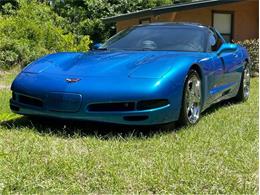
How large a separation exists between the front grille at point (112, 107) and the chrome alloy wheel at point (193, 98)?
691mm

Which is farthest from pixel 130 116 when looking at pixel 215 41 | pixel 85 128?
pixel 215 41

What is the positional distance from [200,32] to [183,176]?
10.2 feet

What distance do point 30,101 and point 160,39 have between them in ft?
6.11

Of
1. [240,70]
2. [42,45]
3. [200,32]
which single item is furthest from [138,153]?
[42,45]

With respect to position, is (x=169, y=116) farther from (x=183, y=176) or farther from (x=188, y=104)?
(x=183, y=176)

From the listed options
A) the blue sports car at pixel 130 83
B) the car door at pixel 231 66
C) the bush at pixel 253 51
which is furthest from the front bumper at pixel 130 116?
the bush at pixel 253 51

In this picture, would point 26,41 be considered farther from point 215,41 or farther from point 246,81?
point 215,41

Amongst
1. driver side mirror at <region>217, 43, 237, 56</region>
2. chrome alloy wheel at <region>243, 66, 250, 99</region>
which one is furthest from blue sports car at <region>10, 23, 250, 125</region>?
chrome alloy wheel at <region>243, 66, 250, 99</region>

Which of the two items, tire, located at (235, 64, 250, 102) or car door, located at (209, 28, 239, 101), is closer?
car door, located at (209, 28, 239, 101)

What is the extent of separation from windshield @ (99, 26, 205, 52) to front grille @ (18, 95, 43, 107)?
1.47 m

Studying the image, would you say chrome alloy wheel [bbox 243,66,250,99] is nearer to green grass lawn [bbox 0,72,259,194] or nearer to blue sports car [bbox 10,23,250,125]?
blue sports car [bbox 10,23,250,125]

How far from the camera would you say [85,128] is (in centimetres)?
486

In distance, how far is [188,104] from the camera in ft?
16.1

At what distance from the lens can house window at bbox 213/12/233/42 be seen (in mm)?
16797
